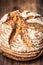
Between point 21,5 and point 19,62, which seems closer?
point 19,62

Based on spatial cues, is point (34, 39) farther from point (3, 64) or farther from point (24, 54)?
point (3, 64)

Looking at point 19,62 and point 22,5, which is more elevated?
point 22,5

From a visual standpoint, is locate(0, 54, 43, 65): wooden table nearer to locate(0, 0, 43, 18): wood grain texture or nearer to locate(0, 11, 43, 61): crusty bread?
locate(0, 11, 43, 61): crusty bread

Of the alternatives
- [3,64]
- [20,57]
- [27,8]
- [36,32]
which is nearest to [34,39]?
[36,32]

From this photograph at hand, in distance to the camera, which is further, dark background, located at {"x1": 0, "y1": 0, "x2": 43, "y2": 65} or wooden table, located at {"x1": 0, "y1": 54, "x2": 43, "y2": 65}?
dark background, located at {"x1": 0, "y1": 0, "x2": 43, "y2": 65}

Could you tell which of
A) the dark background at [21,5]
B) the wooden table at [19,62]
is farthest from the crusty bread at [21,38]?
the dark background at [21,5]

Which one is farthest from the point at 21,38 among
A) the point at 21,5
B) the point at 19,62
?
the point at 21,5

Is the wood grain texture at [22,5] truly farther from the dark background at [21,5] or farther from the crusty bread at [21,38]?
the crusty bread at [21,38]

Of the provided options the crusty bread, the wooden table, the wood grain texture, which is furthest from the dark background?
the wooden table

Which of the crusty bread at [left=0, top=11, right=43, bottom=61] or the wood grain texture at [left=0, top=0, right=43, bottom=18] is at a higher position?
the wood grain texture at [left=0, top=0, right=43, bottom=18]

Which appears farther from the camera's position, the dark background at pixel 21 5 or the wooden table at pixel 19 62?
the dark background at pixel 21 5

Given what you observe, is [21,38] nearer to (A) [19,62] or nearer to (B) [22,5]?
(A) [19,62]
